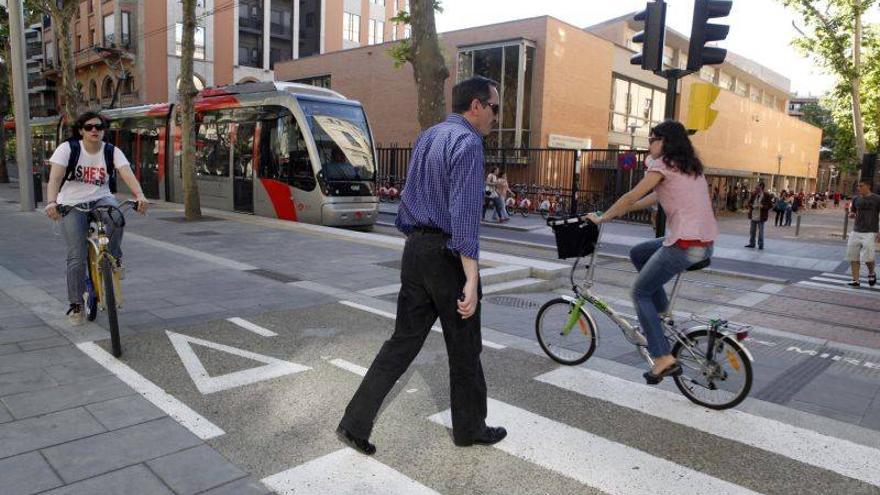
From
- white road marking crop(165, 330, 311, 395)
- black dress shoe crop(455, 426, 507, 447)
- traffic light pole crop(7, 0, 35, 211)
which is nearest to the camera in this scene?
black dress shoe crop(455, 426, 507, 447)

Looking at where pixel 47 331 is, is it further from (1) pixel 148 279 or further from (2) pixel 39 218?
(2) pixel 39 218

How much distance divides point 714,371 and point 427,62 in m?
7.61

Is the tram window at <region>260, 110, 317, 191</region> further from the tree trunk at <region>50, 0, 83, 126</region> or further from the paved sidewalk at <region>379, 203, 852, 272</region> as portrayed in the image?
the tree trunk at <region>50, 0, 83, 126</region>

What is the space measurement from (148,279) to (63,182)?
8.33ft

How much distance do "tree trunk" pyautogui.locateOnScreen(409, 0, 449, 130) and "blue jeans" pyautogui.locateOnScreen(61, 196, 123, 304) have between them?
606cm

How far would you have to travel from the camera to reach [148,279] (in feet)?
24.7

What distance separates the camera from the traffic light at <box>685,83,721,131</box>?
8078mm

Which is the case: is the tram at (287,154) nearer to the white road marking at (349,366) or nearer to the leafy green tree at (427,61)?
the leafy green tree at (427,61)

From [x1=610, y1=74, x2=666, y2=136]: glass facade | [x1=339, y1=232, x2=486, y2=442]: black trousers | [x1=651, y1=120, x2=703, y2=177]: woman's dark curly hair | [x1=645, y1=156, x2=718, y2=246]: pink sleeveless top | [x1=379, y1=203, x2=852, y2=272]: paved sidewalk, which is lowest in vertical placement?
[x1=379, y1=203, x2=852, y2=272]: paved sidewalk

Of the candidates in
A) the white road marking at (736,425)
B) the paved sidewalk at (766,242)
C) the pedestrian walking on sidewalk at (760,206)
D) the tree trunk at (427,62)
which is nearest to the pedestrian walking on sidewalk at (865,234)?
the paved sidewalk at (766,242)

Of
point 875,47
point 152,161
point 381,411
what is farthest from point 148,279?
point 875,47

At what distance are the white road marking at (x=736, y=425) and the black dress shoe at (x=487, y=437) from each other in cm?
108

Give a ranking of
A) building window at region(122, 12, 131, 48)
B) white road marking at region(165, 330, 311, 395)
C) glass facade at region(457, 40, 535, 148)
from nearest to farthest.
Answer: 1. white road marking at region(165, 330, 311, 395)
2. glass facade at region(457, 40, 535, 148)
3. building window at region(122, 12, 131, 48)

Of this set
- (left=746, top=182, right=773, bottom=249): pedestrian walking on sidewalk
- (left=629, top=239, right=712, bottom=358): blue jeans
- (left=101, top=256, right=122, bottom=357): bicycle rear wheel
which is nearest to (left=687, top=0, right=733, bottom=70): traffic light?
(left=629, top=239, right=712, bottom=358): blue jeans
